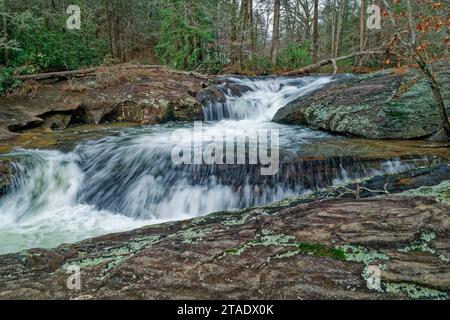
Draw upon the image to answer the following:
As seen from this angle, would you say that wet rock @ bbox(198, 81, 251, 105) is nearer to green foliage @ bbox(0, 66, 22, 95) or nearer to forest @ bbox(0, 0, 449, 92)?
forest @ bbox(0, 0, 449, 92)

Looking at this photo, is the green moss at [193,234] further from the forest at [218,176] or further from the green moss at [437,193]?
the green moss at [437,193]

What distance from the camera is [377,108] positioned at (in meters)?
7.75

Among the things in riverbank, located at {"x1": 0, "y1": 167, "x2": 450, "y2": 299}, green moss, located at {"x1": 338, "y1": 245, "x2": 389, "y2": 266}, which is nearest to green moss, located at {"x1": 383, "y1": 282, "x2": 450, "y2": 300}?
riverbank, located at {"x1": 0, "y1": 167, "x2": 450, "y2": 299}

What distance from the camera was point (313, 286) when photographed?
233 centimetres

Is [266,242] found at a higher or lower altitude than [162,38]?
lower

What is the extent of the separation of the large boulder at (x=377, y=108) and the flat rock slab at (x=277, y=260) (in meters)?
4.03

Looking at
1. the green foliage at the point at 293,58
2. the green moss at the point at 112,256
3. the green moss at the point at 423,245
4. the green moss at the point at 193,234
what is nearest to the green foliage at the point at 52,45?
the green moss at the point at 112,256

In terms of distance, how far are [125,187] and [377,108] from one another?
5.58m

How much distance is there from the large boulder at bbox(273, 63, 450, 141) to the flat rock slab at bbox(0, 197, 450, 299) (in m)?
4.03

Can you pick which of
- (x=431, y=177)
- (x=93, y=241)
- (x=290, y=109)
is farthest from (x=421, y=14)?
(x=93, y=241)

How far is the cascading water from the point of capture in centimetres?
527

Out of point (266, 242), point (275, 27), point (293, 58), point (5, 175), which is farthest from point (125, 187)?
point (293, 58)

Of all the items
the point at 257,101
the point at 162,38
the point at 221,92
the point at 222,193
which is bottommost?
the point at 222,193

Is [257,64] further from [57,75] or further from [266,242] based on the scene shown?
[266,242]
